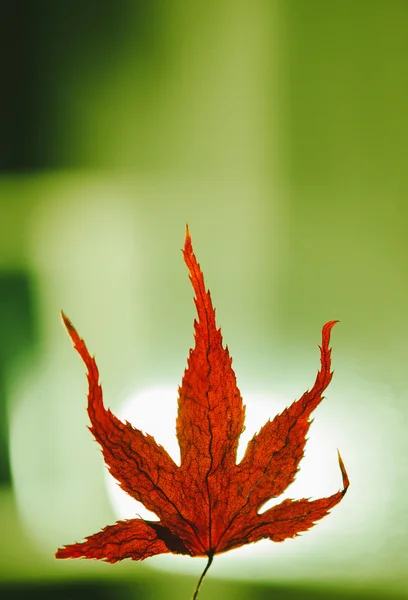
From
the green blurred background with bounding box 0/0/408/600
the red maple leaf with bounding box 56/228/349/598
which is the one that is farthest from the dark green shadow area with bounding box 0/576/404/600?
the red maple leaf with bounding box 56/228/349/598

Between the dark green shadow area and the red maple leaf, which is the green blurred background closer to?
the dark green shadow area

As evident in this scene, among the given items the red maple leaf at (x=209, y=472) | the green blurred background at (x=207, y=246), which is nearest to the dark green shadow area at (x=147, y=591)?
the green blurred background at (x=207, y=246)

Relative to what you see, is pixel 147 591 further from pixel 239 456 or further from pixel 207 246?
pixel 207 246

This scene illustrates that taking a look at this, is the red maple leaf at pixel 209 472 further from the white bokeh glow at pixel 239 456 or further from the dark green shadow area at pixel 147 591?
the dark green shadow area at pixel 147 591

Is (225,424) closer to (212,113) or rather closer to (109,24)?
(212,113)

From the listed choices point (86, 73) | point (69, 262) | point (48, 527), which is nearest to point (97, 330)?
point (69, 262)

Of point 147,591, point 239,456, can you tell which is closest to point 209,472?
point 239,456
